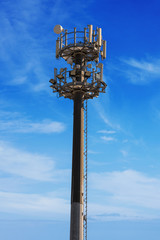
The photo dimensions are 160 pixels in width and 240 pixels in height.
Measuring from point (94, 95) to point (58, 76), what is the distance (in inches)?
201

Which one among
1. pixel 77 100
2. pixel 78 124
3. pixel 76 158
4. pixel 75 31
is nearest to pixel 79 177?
pixel 76 158

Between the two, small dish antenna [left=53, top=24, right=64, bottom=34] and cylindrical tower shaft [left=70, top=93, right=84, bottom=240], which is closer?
cylindrical tower shaft [left=70, top=93, right=84, bottom=240]

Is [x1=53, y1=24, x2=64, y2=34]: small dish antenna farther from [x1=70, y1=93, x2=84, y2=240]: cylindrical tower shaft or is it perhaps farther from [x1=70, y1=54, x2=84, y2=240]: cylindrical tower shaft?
[x1=70, y1=93, x2=84, y2=240]: cylindrical tower shaft

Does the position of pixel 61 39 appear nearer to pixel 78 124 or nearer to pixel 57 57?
pixel 57 57

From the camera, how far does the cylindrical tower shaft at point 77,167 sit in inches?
Result: 1428

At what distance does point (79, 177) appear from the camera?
37.7 m

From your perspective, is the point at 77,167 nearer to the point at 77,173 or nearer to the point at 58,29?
the point at 77,173

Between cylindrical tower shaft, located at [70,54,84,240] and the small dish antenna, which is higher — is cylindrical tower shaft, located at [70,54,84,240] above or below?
below

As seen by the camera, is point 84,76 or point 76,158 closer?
point 76,158

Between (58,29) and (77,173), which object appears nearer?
(77,173)

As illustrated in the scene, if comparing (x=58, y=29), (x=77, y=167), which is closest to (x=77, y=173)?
(x=77, y=167)

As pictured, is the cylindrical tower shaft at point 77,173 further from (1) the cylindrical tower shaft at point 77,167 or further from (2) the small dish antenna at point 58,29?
(2) the small dish antenna at point 58,29

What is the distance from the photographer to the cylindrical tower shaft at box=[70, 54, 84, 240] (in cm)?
3628

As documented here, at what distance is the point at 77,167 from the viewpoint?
3794cm
